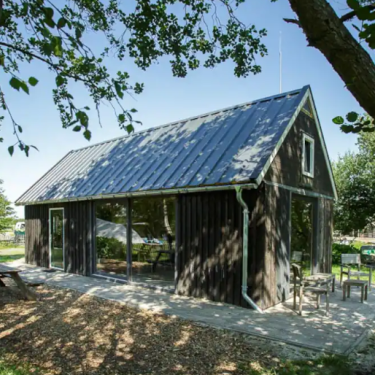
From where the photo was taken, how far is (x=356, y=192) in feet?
63.5

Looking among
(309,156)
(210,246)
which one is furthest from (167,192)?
(309,156)

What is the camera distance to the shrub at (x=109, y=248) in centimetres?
1008

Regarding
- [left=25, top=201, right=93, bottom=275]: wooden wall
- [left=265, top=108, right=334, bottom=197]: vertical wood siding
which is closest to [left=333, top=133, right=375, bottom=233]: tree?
[left=265, top=108, right=334, bottom=197]: vertical wood siding

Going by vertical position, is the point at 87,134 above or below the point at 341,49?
below

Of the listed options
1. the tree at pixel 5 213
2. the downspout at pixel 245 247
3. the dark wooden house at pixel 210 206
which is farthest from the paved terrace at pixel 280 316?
the tree at pixel 5 213

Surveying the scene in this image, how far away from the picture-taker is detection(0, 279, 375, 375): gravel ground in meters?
4.24

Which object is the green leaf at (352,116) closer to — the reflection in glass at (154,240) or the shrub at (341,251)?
the reflection in glass at (154,240)

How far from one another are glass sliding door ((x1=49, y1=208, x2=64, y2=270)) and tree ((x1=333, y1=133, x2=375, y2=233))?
604 inches

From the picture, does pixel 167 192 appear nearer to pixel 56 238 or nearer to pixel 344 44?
pixel 344 44

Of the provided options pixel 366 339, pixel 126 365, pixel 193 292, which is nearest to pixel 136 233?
pixel 193 292

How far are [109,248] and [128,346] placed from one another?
5.88 meters

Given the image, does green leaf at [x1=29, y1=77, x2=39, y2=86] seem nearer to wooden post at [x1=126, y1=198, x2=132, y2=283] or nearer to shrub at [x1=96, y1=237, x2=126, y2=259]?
wooden post at [x1=126, y1=198, x2=132, y2=283]

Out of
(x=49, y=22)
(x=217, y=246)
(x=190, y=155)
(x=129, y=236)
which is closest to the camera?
(x=49, y=22)

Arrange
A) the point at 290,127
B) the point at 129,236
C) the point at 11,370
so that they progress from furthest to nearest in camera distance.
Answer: the point at 129,236, the point at 290,127, the point at 11,370
